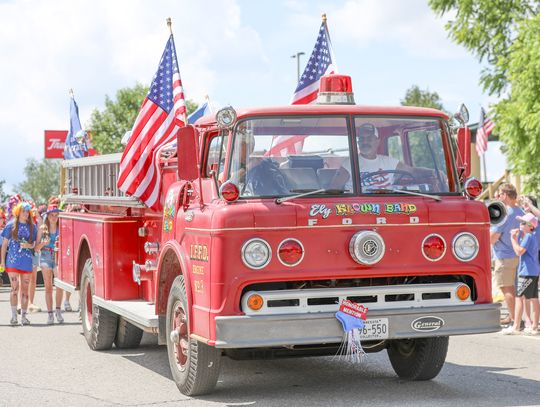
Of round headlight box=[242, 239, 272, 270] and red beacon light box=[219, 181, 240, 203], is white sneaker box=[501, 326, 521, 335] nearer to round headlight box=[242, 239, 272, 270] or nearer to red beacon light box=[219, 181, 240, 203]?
round headlight box=[242, 239, 272, 270]

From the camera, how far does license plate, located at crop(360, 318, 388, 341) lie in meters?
7.72

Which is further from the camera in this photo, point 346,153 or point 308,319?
point 346,153

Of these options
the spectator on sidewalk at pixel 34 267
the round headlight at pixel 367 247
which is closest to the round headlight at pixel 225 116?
the round headlight at pixel 367 247

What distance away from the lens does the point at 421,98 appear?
9419 centimetres

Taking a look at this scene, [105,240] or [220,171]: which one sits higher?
[220,171]

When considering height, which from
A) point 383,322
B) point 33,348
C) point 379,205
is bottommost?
point 33,348

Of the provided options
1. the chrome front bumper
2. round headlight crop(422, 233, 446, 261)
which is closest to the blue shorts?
the chrome front bumper

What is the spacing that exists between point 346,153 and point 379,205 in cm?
55

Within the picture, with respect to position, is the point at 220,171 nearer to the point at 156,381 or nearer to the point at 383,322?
the point at 383,322

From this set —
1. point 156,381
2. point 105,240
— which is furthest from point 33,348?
point 156,381

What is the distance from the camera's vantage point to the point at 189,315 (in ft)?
26.8

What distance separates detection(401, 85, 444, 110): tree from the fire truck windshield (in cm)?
8425

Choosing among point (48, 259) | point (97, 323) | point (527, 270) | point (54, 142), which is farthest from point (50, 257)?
point (54, 142)

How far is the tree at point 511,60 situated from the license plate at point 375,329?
53.6ft
